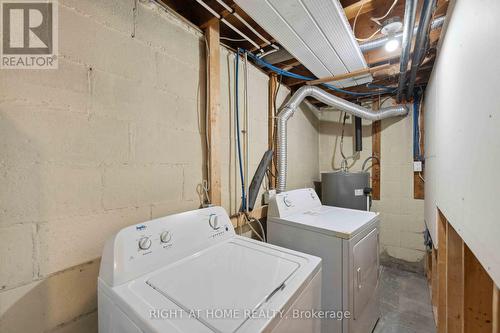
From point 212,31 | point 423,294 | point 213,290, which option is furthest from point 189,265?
point 423,294

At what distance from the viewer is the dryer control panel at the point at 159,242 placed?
814 millimetres

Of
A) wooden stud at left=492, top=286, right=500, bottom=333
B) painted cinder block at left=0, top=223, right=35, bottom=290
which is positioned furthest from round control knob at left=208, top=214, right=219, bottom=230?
wooden stud at left=492, top=286, right=500, bottom=333

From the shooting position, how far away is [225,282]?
0.80 meters

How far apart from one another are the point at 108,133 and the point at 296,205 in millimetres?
1469

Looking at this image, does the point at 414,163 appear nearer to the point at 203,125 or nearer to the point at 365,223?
the point at 365,223

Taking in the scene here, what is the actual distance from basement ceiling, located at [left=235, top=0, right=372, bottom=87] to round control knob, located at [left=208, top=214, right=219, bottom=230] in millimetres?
1180

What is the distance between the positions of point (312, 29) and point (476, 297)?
1687 mm

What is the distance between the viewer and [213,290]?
29.6 inches

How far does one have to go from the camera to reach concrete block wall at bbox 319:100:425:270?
267cm

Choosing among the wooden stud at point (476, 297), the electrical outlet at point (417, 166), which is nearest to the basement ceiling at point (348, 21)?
the electrical outlet at point (417, 166)

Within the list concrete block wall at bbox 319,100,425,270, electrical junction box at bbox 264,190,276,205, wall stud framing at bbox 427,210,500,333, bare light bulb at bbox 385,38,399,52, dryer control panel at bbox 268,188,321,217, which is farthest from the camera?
concrete block wall at bbox 319,100,425,270

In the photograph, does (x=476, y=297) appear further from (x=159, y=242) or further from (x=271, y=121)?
(x=271, y=121)

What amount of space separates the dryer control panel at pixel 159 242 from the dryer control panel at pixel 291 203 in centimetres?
55

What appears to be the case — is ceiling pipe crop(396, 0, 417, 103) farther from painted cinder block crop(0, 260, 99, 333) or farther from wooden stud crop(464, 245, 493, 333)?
painted cinder block crop(0, 260, 99, 333)
